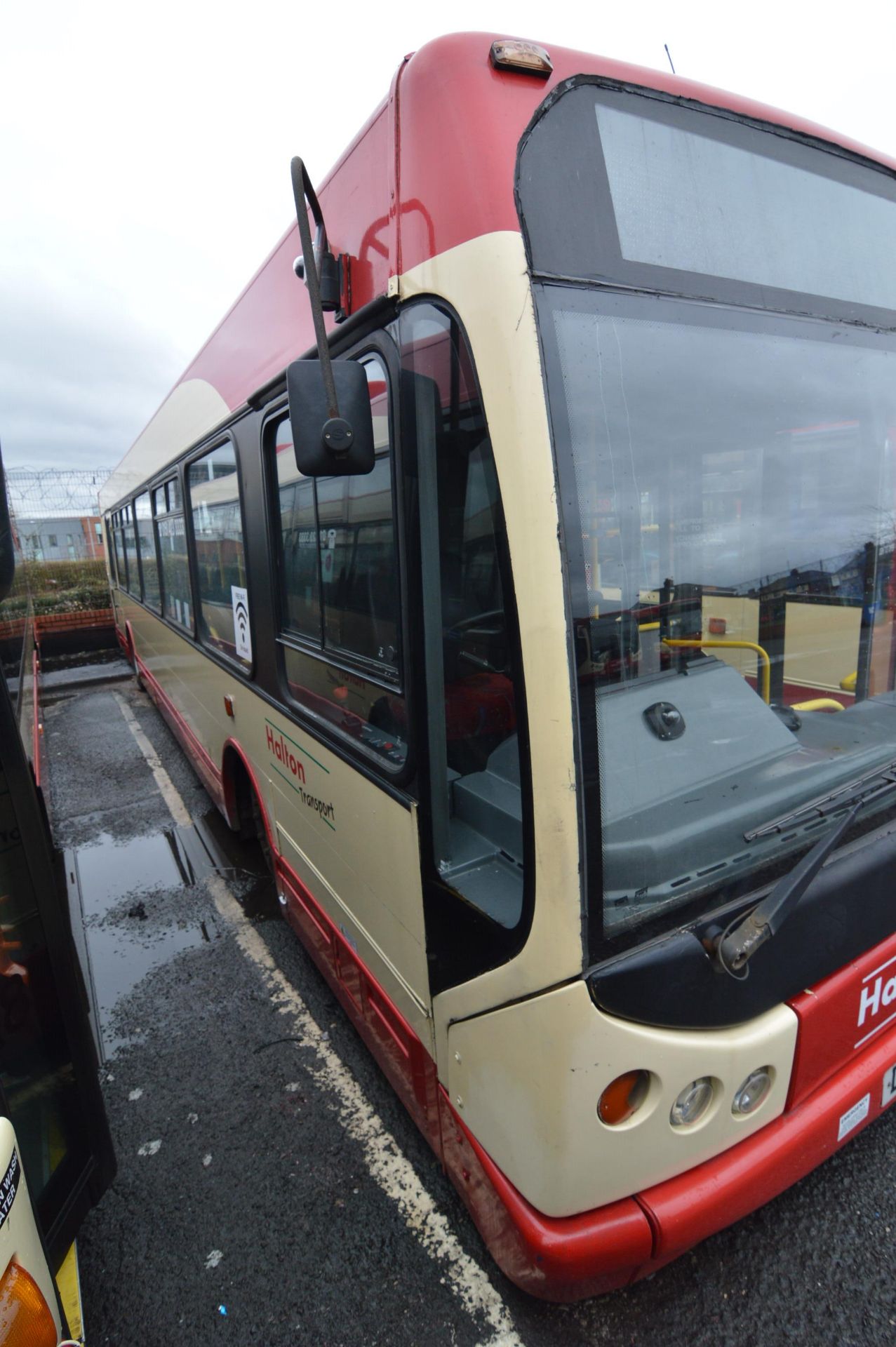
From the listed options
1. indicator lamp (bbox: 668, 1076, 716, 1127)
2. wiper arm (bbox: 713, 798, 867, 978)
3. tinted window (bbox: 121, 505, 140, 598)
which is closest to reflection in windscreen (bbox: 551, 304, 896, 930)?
wiper arm (bbox: 713, 798, 867, 978)

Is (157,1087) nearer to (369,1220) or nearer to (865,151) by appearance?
(369,1220)

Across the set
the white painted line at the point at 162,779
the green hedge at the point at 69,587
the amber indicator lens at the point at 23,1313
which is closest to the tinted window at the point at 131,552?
the white painted line at the point at 162,779

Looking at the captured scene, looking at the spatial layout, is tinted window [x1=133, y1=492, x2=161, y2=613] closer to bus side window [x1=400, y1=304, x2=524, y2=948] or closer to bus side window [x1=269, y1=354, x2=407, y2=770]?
bus side window [x1=269, y1=354, x2=407, y2=770]

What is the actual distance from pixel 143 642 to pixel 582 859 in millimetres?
8265

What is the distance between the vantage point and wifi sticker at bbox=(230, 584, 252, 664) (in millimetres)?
3199

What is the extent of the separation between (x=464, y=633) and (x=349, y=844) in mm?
1026

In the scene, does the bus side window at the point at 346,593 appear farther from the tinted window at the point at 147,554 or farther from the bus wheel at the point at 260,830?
the tinted window at the point at 147,554

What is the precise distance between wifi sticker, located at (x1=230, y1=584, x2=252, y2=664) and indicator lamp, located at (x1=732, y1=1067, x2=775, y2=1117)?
2514 mm

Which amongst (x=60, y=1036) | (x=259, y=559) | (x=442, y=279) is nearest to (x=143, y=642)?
(x=259, y=559)

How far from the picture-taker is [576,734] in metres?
1.27

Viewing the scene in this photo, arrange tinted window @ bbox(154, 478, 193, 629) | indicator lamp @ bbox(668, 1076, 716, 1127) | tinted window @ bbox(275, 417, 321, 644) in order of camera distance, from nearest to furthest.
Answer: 1. indicator lamp @ bbox(668, 1076, 716, 1127)
2. tinted window @ bbox(275, 417, 321, 644)
3. tinted window @ bbox(154, 478, 193, 629)

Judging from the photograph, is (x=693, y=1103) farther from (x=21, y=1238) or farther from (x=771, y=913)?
(x=21, y=1238)

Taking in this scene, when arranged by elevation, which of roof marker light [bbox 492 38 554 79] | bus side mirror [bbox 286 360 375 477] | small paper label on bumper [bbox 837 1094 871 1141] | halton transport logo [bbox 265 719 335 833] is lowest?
small paper label on bumper [bbox 837 1094 871 1141]

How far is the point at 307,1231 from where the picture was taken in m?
2.04
